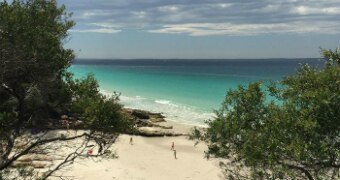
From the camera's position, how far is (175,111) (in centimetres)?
6362

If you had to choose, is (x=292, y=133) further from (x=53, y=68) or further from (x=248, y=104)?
(x=53, y=68)

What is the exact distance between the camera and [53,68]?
12.3 metres

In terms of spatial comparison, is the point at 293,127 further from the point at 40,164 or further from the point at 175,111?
the point at 175,111

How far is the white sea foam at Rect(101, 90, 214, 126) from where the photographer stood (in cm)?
5481

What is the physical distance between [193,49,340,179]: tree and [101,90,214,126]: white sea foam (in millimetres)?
37482

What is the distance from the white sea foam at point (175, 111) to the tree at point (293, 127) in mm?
37482

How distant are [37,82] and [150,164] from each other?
69.3 feet

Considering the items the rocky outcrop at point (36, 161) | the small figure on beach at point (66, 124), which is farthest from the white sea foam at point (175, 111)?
the rocky outcrop at point (36, 161)

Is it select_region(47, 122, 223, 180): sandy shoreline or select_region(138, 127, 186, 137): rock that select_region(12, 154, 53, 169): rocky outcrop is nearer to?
select_region(47, 122, 223, 180): sandy shoreline

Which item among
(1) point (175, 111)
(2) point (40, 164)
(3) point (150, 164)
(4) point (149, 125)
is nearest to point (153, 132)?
(4) point (149, 125)

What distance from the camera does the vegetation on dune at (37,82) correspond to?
10.6m

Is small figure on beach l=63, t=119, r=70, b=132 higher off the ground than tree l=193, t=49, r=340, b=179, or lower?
lower

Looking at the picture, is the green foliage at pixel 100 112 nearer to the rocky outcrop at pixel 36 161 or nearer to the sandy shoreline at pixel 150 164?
the sandy shoreline at pixel 150 164

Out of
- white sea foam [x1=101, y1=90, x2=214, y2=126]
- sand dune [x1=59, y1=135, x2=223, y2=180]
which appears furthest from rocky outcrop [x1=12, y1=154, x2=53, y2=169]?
white sea foam [x1=101, y1=90, x2=214, y2=126]
